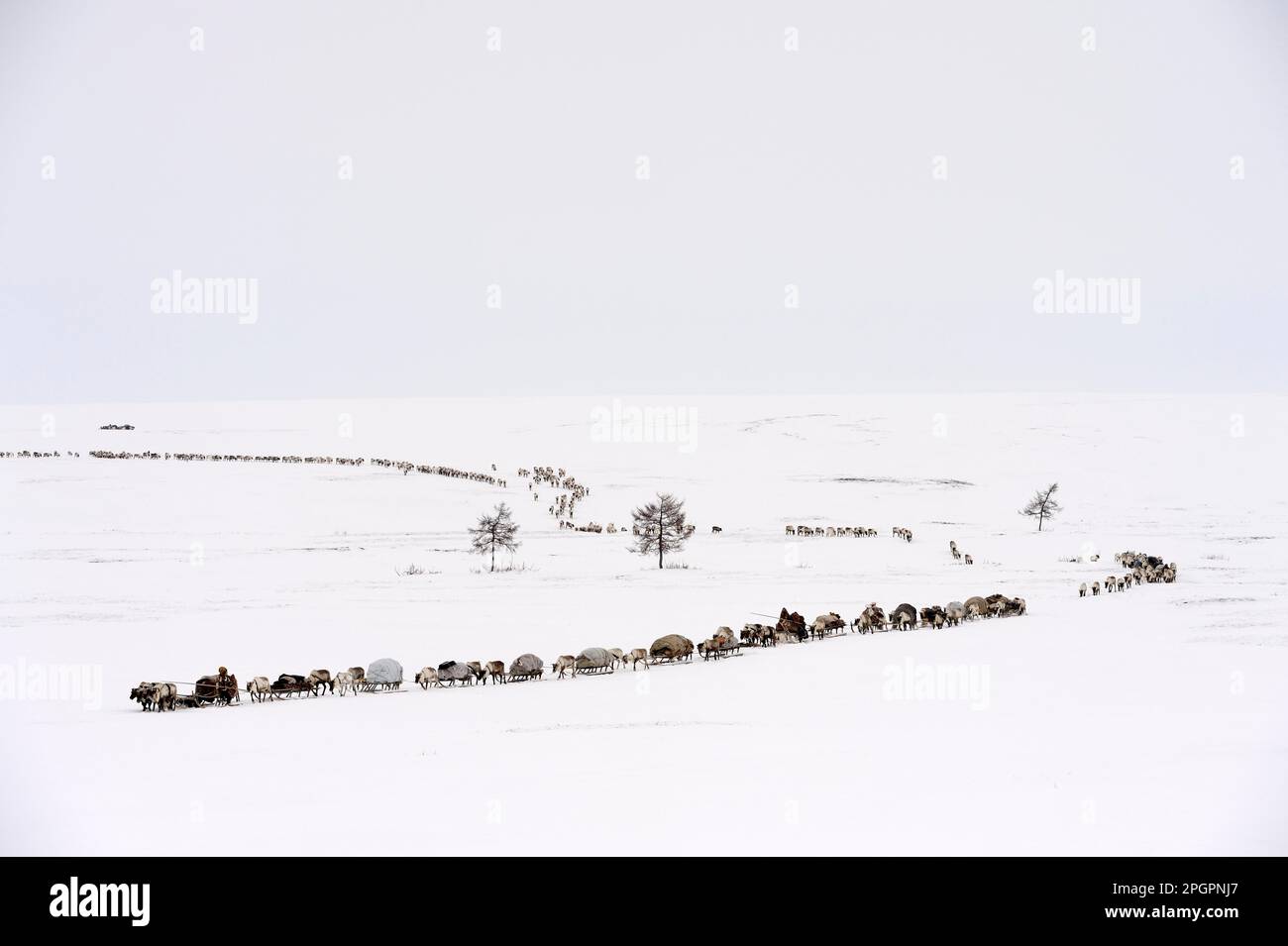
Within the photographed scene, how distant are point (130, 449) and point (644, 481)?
1824 inches

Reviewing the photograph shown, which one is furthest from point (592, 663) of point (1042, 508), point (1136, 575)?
point (1042, 508)

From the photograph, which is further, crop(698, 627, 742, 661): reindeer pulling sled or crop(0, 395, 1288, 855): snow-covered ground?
crop(698, 627, 742, 661): reindeer pulling sled

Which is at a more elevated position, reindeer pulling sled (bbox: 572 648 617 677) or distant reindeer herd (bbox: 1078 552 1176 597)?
distant reindeer herd (bbox: 1078 552 1176 597)

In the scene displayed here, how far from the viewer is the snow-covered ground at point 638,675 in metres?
13.2

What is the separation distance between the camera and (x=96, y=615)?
96.4 ft

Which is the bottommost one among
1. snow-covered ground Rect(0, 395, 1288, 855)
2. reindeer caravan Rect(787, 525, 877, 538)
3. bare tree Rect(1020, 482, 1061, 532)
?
snow-covered ground Rect(0, 395, 1288, 855)

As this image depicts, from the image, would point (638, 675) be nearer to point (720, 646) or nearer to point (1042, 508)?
point (720, 646)

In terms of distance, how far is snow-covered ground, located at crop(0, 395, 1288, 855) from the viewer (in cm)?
1323

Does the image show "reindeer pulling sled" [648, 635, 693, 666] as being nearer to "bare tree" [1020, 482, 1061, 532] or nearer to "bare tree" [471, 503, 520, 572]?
"bare tree" [471, 503, 520, 572]

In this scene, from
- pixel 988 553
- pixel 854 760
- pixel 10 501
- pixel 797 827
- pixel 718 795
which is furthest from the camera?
pixel 10 501

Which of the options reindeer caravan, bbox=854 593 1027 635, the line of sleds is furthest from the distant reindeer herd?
the line of sleds

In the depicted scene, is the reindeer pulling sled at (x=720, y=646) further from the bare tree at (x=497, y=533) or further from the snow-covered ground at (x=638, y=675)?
the bare tree at (x=497, y=533)

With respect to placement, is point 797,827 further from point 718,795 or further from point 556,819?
point 556,819
